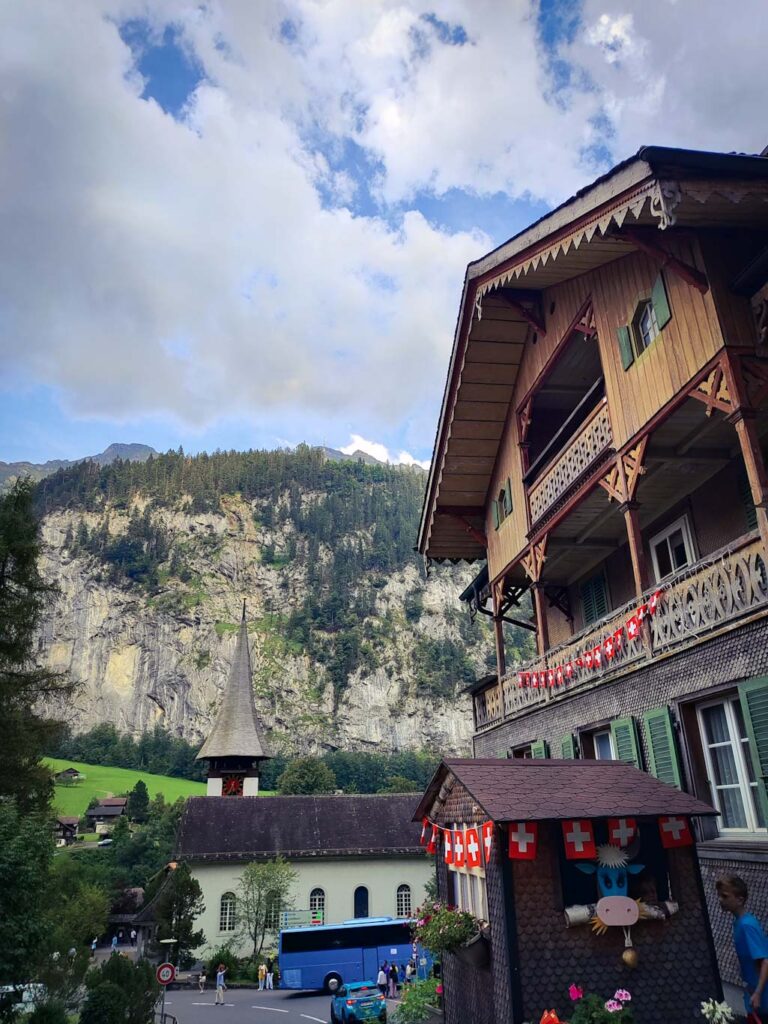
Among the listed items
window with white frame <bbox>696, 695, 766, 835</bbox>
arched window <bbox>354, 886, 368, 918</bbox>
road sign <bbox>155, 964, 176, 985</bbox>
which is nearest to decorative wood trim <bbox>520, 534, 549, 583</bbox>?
window with white frame <bbox>696, 695, 766, 835</bbox>

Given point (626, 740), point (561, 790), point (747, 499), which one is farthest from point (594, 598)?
point (561, 790)

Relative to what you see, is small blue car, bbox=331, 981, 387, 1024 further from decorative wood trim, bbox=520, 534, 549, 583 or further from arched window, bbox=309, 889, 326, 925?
arched window, bbox=309, 889, 326, 925

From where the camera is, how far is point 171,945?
32219 millimetres

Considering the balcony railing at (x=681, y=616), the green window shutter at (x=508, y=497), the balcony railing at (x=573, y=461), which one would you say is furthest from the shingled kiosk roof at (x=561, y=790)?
the green window shutter at (x=508, y=497)

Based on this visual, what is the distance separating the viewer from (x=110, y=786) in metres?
98.3

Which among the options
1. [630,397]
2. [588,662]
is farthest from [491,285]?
[588,662]

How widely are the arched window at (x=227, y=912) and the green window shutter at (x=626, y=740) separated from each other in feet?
107

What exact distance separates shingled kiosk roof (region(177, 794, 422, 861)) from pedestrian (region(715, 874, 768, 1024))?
37.3 metres

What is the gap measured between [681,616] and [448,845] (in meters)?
4.60

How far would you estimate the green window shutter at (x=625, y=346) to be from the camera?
12.7m

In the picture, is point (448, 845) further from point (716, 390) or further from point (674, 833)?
point (716, 390)

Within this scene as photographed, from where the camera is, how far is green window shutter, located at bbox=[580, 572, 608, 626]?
17.7 m

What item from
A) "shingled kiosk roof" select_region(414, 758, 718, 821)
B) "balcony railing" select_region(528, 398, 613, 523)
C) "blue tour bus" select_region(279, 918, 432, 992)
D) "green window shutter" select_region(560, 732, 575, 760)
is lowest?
"blue tour bus" select_region(279, 918, 432, 992)

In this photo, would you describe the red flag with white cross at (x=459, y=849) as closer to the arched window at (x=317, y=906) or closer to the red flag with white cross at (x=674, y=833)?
the red flag with white cross at (x=674, y=833)
